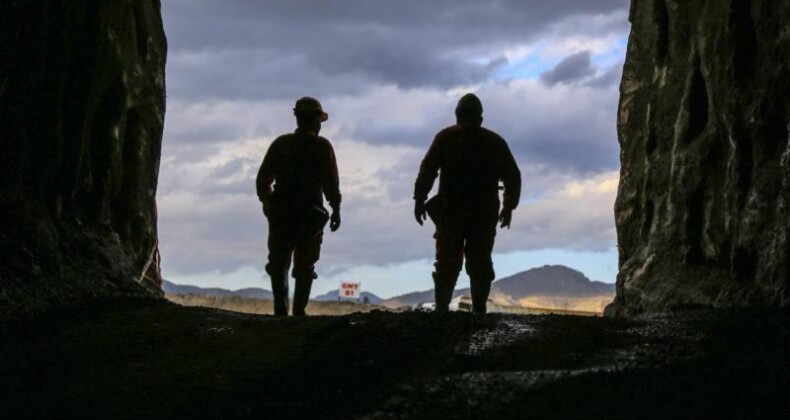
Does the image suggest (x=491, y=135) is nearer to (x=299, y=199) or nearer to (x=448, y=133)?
(x=448, y=133)

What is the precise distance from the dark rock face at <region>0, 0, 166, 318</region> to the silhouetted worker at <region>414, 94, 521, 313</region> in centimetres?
277

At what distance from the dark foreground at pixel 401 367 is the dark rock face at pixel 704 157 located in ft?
2.57

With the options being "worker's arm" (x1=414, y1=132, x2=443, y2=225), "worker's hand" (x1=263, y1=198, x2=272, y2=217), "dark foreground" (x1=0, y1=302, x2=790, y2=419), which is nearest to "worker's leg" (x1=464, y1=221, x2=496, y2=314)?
"worker's arm" (x1=414, y1=132, x2=443, y2=225)

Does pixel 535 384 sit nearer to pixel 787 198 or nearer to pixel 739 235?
pixel 787 198

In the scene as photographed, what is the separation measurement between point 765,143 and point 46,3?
5325mm

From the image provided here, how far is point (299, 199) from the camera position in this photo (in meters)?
10.2

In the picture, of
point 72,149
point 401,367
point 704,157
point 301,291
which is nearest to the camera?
point 401,367

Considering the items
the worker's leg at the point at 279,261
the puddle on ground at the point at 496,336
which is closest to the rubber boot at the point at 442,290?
the worker's leg at the point at 279,261

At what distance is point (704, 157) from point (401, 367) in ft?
14.6

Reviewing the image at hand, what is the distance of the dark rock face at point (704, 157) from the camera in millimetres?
7484

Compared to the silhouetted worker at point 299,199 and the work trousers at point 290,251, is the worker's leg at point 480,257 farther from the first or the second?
the work trousers at point 290,251

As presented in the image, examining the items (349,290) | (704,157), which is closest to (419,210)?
(704,157)

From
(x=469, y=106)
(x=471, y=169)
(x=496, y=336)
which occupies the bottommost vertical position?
(x=496, y=336)

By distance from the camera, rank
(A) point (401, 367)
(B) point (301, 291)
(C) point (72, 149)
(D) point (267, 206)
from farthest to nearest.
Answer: (D) point (267, 206), (B) point (301, 291), (C) point (72, 149), (A) point (401, 367)
